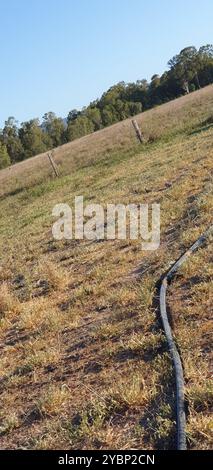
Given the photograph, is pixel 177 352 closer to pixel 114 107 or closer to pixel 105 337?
pixel 105 337

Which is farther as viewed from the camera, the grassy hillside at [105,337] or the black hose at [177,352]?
the grassy hillside at [105,337]

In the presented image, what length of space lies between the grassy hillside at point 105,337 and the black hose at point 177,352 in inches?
2.6

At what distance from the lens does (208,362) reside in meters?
4.98

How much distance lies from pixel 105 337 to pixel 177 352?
50.4 inches

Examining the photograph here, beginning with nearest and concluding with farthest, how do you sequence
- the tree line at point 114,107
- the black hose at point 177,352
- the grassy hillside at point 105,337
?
1. the black hose at point 177,352
2. the grassy hillside at point 105,337
3. the tree line at point 114,107

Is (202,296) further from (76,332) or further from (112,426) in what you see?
(112,426)

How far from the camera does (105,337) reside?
6.28 meters

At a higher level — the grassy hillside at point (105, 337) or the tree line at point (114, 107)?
the tree line at point (114, 107)

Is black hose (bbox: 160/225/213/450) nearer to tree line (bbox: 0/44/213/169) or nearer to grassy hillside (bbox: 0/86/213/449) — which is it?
grassy hillside (bbox: 0/86/213/449)

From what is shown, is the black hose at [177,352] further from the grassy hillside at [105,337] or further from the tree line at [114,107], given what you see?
the tree line at [114,107]

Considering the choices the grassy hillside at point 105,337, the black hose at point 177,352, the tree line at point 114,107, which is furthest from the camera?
the tree line at point 114,107

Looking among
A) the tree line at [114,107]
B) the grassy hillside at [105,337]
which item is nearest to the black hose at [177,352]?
the grassy hillside at [105,337]

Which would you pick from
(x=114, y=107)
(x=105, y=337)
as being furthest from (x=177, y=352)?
(x=114, y=107)

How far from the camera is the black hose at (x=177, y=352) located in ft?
13.3
